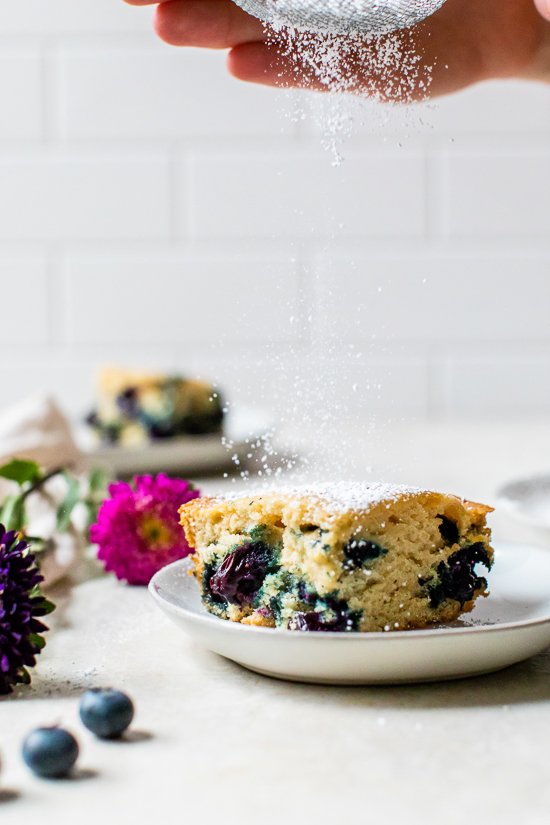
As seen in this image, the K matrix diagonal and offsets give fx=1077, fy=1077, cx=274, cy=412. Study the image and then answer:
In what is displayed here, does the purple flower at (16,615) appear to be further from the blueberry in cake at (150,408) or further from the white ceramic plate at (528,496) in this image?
the blueberry in cake at (150,408)

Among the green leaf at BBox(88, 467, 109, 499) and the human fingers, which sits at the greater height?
the human fingers

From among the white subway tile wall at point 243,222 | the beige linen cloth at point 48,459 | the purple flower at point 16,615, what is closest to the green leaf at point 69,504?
the beige linen cloth at point 48,459

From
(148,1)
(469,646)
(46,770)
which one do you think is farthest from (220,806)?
(148,1)

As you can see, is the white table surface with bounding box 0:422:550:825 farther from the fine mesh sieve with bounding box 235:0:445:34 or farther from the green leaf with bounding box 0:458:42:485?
the fine mesh sieve with bounding box 235:0:445:34

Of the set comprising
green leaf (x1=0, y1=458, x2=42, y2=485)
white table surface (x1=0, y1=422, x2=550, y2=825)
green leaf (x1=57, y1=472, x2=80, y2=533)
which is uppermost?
green leaf (x1=0, y1=458, x2=42, y2=485)

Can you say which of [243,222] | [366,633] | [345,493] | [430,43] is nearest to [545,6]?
[430,43]

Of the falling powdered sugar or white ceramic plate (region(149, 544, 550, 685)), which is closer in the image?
white ceramic plate (region(149, 544, 550, 685))

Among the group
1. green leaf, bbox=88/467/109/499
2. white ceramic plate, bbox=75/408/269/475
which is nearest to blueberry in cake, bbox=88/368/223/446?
white ceramic plate, bbox=75/408/269/475
